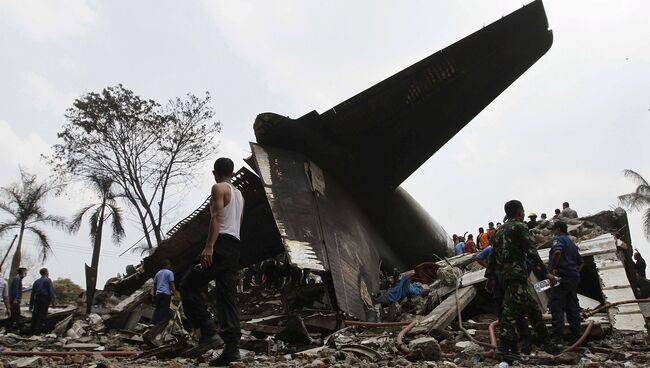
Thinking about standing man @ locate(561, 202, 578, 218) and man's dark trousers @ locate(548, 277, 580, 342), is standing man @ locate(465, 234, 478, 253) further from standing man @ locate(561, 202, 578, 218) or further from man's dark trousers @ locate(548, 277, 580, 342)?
man's dark trousers @ locate(548, 277, 580, 342)

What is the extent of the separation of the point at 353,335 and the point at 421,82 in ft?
15.2

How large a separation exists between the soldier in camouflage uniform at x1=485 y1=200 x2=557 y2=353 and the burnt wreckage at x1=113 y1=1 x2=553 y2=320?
108 inches

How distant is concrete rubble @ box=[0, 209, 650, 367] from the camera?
14.9 ft

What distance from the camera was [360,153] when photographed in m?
9.97

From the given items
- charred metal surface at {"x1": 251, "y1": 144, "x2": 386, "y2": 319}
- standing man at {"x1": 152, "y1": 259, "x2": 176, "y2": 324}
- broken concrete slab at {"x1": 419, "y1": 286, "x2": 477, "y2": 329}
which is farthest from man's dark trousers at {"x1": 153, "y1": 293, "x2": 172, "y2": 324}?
broken concrete slab at {"x1": 419, "y1": 286, "x2": 477, "y2": 329}

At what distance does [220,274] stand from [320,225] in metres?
4.27

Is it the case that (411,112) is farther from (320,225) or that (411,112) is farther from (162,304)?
(162,304)

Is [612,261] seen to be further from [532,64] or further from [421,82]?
[421,82]

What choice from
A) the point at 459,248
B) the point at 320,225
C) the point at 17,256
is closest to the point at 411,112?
the point at 320,225

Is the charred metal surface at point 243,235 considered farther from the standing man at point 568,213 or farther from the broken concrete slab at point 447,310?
the standing man at point 568,213

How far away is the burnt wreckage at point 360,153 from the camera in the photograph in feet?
26.0

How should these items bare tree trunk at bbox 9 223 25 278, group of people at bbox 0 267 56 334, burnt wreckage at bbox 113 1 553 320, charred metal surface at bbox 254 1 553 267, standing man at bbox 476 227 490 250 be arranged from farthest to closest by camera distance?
bare tree trunk at bbox 9 223 25 278
standing man at bbox 476 227 490 250
group of people at bbox 0 267 56 334
charred metal surface at bbox 254 1 553 267
burnt wreckage at bbox 113 1 553 320

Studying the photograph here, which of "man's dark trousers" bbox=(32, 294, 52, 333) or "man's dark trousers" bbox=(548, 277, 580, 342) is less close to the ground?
"man's dark trousers" bbox=(32, 294, 52, 333)

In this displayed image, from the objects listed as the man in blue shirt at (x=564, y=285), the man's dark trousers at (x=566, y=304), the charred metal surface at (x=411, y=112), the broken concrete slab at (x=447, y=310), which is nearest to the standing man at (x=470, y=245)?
the charred metal surface at (x=411, y=112)
